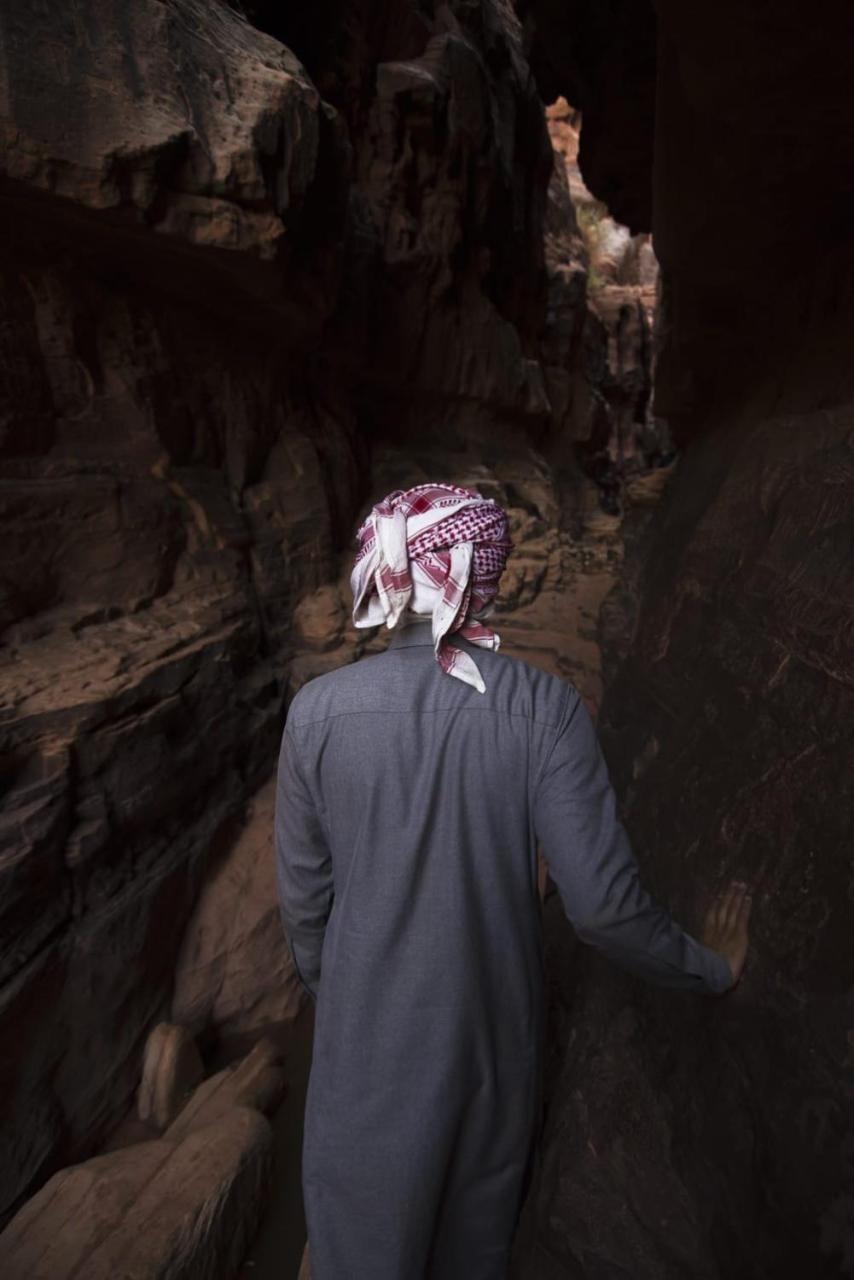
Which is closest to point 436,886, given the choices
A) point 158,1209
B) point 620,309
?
point 158,1209

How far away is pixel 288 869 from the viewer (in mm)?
1715

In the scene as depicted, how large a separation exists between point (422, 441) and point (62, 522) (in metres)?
5.24

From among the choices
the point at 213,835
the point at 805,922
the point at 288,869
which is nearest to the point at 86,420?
the point at 213,835

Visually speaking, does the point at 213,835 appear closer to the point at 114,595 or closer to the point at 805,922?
the point at 114,595

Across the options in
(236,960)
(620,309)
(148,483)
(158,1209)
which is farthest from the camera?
(620,309)

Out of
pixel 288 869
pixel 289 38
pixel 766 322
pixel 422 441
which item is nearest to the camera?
pixel 288 869

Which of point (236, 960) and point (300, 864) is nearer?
point (300, 864)

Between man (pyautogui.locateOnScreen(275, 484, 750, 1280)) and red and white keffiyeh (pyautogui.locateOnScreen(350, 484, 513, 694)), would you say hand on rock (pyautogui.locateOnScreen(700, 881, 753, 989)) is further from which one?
red and white keffiyeh (pyautogui.locateOnScreen(350, 484, 513, 694))

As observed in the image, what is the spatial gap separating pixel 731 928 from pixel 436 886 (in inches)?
28.1

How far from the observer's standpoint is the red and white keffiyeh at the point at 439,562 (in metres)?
1.43

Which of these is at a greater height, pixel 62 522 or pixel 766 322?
pixel 766 322

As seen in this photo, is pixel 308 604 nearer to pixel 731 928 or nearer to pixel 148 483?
pixel 148 483

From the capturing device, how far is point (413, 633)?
4.95 feet

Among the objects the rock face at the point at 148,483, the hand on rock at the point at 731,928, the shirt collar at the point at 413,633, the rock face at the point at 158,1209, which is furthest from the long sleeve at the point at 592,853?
the rock face at the point at 148,483
